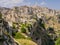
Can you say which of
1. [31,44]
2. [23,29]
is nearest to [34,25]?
[23,29]

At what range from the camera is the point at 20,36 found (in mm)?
73562

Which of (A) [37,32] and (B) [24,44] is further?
(A) [37,32]

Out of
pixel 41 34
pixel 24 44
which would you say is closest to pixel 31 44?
pixel 24 44

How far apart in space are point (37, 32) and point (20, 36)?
34.5 metres

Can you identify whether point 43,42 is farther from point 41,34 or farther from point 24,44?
point 24,44

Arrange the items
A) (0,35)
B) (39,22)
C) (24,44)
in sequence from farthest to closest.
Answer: (39,22)
(24,44)
(0,35)

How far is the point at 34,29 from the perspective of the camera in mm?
106562

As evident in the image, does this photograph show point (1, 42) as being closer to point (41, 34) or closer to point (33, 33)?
point (33, 33)

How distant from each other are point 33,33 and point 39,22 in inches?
789

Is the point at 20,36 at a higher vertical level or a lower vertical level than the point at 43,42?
higher

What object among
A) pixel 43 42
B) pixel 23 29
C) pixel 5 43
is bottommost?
pixel 43 42

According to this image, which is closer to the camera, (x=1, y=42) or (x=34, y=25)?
(x=1, y=42)

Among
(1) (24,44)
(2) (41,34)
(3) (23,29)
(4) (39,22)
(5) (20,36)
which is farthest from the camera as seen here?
(4) (39,22)

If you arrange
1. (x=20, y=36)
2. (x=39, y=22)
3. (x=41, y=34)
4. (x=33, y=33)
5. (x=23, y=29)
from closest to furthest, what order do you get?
(x=20, y=36) < (x=23, y=29) < (x=33, y=33) < (x=41, y=34) < (x=39, y=22)
